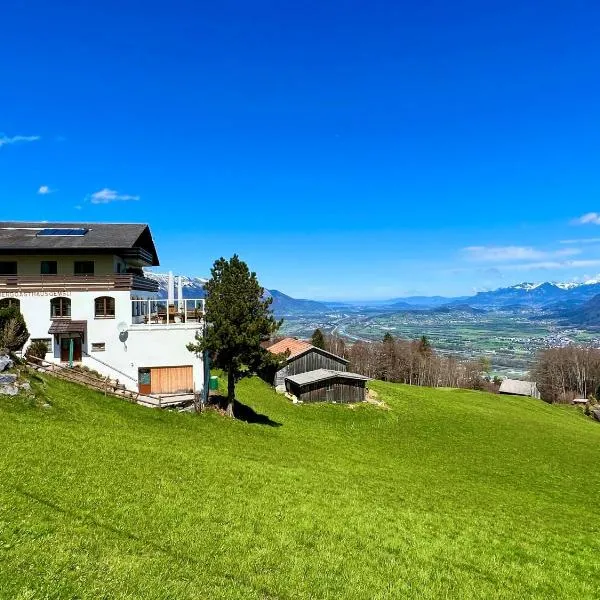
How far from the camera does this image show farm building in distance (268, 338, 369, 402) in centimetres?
4925

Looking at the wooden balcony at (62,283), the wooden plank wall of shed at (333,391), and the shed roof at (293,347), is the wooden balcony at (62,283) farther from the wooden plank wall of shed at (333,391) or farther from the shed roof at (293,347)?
the shed roof at (293,347)

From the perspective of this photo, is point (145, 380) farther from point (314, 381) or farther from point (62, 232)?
point (314, 381)

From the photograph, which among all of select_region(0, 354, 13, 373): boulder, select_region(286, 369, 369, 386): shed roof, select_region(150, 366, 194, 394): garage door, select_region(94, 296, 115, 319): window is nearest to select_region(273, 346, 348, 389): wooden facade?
select_region(286, 369, 369, 386): shed roof

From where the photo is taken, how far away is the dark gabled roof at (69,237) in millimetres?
34531

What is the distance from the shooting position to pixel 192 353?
33.9 metres

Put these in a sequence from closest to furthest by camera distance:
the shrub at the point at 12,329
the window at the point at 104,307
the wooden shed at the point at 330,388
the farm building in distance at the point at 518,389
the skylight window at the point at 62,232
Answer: the shrub at the point at 12,329
the window at the point at 104,307
the skylight window at the point at 62,232
the wooden shed at the point at 330,388
the farm building in distance at the point at 518,389

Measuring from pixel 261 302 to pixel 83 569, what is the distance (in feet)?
79.8

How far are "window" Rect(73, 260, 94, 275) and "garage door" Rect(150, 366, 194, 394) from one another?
10641mm

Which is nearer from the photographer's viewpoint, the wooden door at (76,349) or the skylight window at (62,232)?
the wooden door at (76,349)

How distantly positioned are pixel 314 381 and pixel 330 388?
2.37m

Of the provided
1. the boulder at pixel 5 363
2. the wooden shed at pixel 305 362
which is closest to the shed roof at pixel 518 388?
the wooden shed at pixel 305 362

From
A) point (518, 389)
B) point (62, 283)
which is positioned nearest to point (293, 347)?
point (62, 283)

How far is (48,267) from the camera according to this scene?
3597cm

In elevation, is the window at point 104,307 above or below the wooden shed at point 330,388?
above
